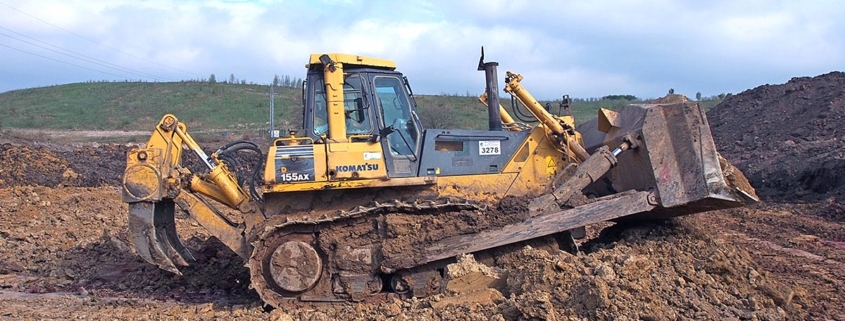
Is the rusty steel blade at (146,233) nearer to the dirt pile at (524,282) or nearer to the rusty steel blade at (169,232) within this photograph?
the rusty steel blade at (169,232)

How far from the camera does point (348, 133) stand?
8523 mm

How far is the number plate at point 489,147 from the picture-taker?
886 cm

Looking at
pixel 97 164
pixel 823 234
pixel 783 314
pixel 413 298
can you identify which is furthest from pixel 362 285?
pixel 97 164

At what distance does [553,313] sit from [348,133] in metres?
3.20

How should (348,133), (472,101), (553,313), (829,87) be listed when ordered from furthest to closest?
(472,101), (829,87), (348,133), (553,313)

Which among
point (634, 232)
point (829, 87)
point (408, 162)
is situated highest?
point (829, 87)

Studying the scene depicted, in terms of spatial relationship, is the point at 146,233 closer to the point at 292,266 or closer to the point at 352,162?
the point at 292,266

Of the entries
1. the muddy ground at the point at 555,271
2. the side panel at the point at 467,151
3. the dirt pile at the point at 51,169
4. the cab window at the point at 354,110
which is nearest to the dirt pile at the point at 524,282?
the muddy ground at the point at 555,271

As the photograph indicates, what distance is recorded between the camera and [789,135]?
23.3 metres

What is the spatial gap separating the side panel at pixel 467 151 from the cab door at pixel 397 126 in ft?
0.43

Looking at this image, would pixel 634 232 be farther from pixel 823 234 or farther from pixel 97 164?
pixel 97 164

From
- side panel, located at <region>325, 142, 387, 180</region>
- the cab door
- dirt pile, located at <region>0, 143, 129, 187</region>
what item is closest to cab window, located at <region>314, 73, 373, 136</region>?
the cab door

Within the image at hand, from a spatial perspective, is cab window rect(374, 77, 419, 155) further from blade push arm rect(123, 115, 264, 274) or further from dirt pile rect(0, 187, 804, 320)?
blade push arm rect(123, 115, 264, 274)

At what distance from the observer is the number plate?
8.86 m
